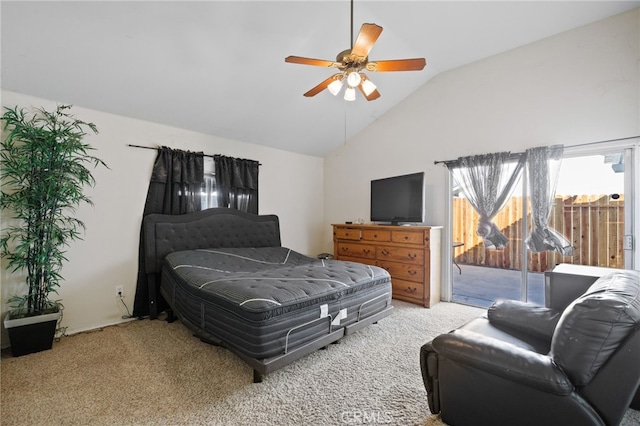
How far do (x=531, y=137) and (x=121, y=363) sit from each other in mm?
4817

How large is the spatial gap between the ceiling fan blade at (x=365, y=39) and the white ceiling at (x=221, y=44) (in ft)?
3.35

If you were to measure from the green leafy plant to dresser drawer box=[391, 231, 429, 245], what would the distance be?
12.1 feet

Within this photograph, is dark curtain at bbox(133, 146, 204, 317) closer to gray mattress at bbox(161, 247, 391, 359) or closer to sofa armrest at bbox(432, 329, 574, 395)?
gray mattress at bbox(161, 247, 391, 359)

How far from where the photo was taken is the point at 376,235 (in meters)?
4.09

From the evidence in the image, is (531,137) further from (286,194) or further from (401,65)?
(286,194)

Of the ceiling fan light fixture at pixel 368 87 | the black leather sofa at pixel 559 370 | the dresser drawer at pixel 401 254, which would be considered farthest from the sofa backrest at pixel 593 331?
the dresser drawer at pixel 401 254

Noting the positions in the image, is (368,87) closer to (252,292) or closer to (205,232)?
(252,292)

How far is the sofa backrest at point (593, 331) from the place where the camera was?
111 centimetres

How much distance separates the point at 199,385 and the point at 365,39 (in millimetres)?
2716

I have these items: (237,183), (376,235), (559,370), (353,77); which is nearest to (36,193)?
(237,183)

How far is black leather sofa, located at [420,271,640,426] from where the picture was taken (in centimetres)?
112

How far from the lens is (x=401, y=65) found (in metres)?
2.16

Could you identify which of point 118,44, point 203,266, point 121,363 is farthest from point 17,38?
point 121,363

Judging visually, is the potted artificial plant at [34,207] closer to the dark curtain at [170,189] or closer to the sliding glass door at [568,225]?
the dark curtain at [170,189]
